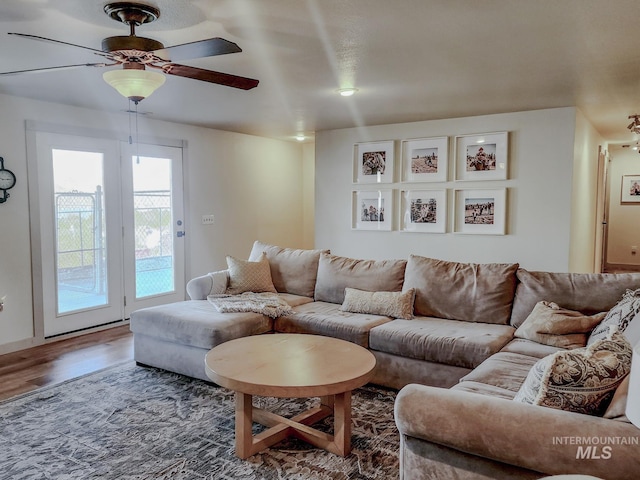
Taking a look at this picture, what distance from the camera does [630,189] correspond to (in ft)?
30.0

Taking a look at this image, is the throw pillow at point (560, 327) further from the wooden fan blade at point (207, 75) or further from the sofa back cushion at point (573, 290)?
the wooden fan blade at point (207, 75)

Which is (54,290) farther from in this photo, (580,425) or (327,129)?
(580,425)

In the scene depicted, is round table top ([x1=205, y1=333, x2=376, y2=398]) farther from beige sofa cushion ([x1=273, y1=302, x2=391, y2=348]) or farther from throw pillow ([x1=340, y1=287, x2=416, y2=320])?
throw pillow ([x1=340, y1=287, x2=416, y2=320])

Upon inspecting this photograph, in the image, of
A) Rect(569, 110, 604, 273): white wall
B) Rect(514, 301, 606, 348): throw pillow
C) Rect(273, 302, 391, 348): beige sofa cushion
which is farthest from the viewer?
Rect(569, 110, 604, 273): white wall

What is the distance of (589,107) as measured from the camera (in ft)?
15.5

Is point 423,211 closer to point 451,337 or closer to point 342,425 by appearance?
point 451,337

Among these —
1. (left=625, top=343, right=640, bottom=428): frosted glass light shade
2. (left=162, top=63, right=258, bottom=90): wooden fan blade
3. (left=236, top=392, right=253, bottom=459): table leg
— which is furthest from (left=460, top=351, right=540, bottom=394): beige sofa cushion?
(left=162, top=63, right=258, bottom=90): wooden fan blade

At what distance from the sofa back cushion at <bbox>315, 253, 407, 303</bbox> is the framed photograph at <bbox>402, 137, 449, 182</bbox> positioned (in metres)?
1.78

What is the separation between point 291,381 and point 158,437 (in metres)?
0.95

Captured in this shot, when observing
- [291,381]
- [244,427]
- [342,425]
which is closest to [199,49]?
[291,381]

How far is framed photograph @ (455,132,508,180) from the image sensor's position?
5020mm

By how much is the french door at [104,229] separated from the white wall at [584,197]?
4.53 metres

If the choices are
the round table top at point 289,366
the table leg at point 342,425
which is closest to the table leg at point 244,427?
the round table top at point 289,366

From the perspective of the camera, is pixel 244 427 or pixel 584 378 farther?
pixel 244 427
